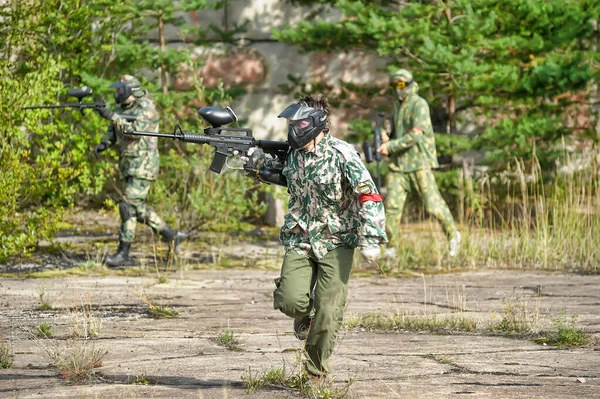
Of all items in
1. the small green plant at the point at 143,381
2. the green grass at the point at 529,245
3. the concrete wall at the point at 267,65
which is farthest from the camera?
the concrete wall at the point at 267,65

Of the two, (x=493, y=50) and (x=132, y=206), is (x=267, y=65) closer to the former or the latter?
(x=493, y=50)

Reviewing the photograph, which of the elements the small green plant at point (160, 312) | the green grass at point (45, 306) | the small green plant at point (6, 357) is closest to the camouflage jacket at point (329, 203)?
the small green plant at point (6, 357)

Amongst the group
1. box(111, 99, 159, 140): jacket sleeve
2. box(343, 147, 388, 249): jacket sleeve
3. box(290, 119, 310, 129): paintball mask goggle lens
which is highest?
box(290, 119, 310, 129): paintball mask goggle lens

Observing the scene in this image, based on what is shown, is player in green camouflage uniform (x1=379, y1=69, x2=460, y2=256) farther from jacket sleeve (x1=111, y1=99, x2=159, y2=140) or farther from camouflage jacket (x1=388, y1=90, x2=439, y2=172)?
jacket sleeve (x1=111, y1=99, x2=159, y2=140)

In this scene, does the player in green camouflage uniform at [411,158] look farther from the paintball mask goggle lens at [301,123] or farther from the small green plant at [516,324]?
the paintball mask goggle lens at [301,123]

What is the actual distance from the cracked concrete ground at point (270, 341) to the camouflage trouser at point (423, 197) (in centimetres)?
69

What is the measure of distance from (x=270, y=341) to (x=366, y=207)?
1931 mm

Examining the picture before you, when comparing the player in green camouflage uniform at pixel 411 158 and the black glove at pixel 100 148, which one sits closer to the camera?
the black glove at pixel 100 148

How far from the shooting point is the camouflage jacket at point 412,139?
11.3 meters

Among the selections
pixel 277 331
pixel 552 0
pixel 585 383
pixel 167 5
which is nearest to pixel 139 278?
pixel 277 331

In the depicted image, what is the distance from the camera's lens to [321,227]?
6.00m

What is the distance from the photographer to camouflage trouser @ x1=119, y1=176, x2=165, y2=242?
11.3m

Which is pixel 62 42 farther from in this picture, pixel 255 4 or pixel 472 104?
pixel 472 104

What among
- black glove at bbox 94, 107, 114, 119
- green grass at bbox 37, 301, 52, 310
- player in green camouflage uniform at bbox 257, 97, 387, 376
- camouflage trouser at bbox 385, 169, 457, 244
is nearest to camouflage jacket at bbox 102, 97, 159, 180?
black glove at bbox 94, 107, 114, 119
